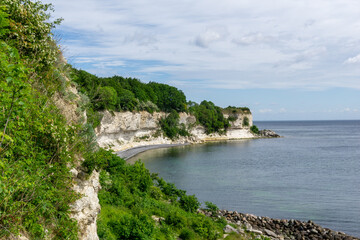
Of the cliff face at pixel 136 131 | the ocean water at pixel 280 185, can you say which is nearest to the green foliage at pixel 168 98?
the cliff face at pixel 136 131

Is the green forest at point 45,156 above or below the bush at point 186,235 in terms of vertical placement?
above

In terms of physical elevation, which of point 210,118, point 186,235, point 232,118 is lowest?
point 186,235

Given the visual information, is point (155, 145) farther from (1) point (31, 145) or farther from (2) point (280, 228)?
(1) point (31, 145)

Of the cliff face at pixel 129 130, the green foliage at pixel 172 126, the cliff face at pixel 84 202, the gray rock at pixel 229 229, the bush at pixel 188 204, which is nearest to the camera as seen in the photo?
the cliff face at pixel 84 202

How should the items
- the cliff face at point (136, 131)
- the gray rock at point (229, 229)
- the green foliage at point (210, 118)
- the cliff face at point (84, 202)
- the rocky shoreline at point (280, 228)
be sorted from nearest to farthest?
the cliff face at point (84, 202) < the gray rock at point (229, 229) < the rocky shoreline at point (280, 228) < the cliff face at point (136, 131) < the green foliage at point (210, 118)

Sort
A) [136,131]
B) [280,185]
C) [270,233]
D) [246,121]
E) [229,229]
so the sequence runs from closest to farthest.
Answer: [229,229] → [270,233] → [280,185] → [136,131] → [246,121]

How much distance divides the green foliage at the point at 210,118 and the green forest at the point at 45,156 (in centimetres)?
8324

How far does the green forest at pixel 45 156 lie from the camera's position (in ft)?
18.0

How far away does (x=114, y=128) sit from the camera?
61.1 meters

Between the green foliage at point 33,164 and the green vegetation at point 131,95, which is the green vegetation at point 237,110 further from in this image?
the green foliage at point 33,164

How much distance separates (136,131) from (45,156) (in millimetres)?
65868

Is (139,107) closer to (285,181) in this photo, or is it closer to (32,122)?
(285,181)

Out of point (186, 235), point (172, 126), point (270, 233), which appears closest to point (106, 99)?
point (172, 126)

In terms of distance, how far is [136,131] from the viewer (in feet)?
238
